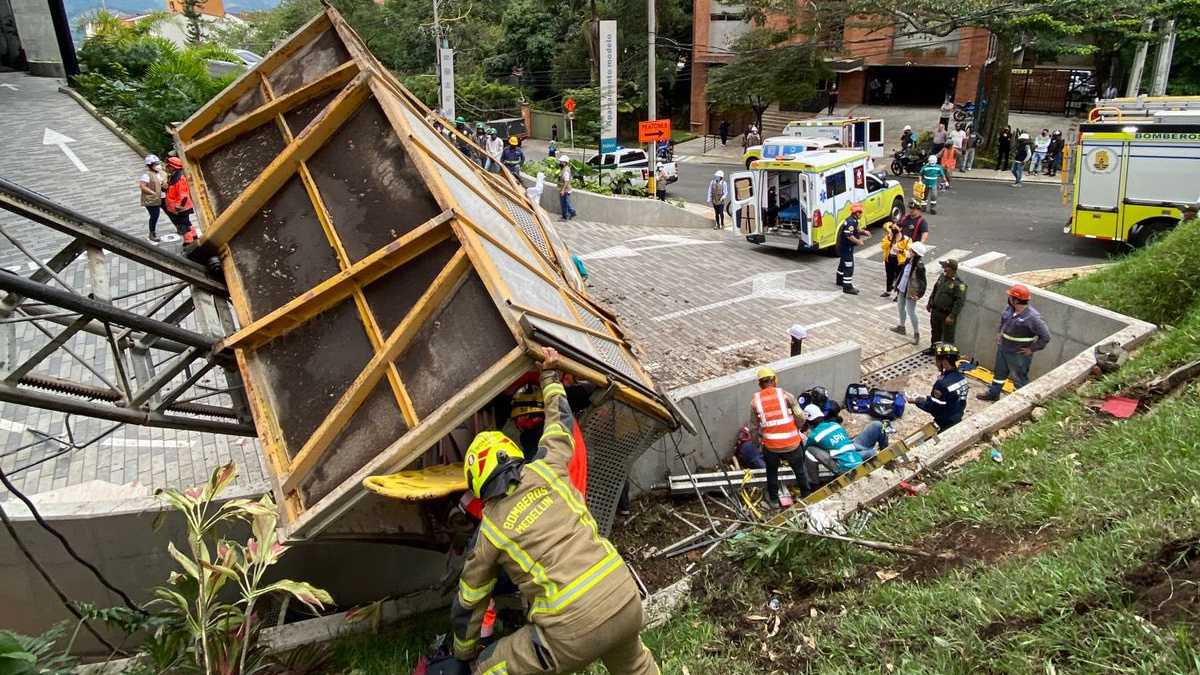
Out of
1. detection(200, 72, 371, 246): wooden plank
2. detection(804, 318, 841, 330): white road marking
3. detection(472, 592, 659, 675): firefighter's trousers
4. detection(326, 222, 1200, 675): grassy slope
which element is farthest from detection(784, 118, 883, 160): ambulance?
Result: detection(472, 592, 659, 675): firefighter's trousers

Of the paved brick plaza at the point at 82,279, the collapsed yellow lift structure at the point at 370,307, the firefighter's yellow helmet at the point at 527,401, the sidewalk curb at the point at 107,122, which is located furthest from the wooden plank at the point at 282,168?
the sidewalk curb at the point at 107,122

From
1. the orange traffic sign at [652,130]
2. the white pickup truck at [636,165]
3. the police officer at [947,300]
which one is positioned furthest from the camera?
the white pickup truck at [636,165]

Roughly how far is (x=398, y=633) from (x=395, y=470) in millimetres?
1563

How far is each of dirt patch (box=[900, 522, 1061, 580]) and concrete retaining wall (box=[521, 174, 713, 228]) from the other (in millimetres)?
13417

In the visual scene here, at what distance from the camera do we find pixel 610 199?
55.8 ft

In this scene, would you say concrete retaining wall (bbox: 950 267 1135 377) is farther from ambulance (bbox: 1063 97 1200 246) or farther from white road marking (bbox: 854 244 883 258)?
white road marking (bbox: 854 244 883 258)

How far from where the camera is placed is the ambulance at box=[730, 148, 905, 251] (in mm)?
13773

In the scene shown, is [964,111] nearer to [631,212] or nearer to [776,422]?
[631,212]

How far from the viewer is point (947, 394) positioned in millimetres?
6621

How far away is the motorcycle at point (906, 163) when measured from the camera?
23.9 metres

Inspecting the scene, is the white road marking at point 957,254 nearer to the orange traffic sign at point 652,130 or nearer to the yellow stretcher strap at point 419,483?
the orange traffic sign at point 652,130

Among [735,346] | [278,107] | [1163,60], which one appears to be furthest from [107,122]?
[1163,60]

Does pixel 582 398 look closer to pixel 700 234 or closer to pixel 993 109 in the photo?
pixel 700 234

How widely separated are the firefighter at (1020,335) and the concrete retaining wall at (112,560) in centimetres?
616
